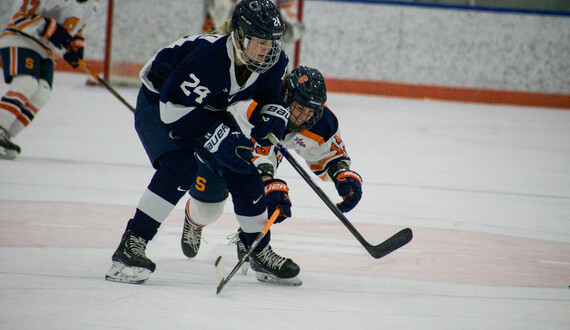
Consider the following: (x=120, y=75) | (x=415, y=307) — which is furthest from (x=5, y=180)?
(x=120, y=75)

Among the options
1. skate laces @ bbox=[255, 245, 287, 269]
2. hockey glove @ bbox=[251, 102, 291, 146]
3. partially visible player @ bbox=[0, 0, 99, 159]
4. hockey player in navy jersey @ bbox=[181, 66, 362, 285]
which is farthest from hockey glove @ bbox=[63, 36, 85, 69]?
skate laces @ bbox=[255, 245, 287, 269]

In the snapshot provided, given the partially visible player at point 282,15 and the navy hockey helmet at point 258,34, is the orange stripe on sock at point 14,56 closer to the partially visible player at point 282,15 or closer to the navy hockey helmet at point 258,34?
the navy hockey helmet at point 258,34

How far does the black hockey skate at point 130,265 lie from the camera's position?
2145mm

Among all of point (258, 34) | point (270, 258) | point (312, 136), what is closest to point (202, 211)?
point (270, 258)

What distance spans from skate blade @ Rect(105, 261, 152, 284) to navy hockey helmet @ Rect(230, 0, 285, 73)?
682 millimetres

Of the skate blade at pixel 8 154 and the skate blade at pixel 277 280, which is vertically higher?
the skate blade at pixel 277 280

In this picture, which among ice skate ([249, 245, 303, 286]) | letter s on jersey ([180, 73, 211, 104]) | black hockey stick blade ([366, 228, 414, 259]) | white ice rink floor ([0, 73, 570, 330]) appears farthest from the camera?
black hockey stick blade ([366, 228, 414, 259])

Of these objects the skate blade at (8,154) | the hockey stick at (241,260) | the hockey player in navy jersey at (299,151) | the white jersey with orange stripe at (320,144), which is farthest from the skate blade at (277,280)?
the skate blade at (8,154)

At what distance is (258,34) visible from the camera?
208 centimetres

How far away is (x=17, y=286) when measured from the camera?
2014mm

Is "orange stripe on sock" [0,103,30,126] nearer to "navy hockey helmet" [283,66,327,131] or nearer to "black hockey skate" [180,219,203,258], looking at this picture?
"black hockey skate" [180,219,203,258]

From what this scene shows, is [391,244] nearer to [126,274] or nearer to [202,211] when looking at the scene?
[202,211]

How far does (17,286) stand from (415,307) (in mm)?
1125

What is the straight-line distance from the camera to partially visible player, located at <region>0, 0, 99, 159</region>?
3.94 m
